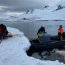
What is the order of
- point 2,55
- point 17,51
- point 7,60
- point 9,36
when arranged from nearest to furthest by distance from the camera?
point 7,60, point 2,55, point 17,51, point 9,36

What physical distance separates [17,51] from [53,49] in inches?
304

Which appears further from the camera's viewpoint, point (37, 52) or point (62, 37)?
point (62, 37)

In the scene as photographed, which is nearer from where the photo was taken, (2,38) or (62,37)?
(2,38)

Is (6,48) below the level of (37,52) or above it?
above

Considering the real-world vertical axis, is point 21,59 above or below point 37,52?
above

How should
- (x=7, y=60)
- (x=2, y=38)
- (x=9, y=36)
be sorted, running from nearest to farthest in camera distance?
(x=7, y=60), (x=2, y=38), (x=9, y=36)

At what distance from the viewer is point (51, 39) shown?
82.1 ft

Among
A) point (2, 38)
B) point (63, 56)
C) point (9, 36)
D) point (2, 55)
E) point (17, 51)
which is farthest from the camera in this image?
point (9, 36)

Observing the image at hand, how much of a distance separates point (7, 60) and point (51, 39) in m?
11.9

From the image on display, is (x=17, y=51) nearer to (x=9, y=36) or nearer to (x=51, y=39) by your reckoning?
(x=9, y=36)

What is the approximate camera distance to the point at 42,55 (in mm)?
21625

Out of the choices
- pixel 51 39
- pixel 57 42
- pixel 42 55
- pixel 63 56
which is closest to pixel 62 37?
pixel 51 39

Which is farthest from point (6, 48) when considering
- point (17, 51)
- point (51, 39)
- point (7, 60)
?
point (51, 39)

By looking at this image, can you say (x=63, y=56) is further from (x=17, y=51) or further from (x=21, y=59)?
(x=21, y=59)
